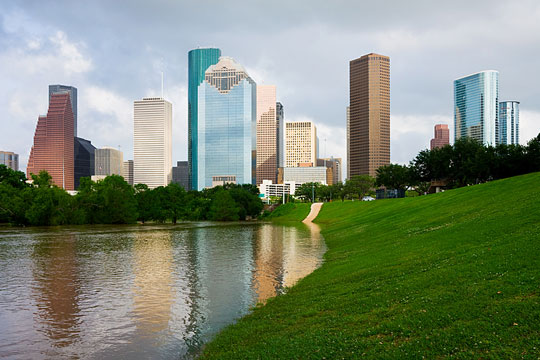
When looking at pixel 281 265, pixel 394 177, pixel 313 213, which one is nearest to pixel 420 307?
pixel 281 265

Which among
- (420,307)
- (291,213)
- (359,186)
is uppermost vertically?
(359,186)

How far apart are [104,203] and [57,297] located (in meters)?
94.9

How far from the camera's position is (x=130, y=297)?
22.3m

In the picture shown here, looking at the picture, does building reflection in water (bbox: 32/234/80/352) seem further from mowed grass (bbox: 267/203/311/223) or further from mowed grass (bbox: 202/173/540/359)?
mowed grass (bbox: 267/203/311/223)

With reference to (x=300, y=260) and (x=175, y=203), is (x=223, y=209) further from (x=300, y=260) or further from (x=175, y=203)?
(x=300, y=260)

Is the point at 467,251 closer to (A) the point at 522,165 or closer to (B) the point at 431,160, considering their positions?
(A) the point at 522,165

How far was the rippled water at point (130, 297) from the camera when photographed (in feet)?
49.9

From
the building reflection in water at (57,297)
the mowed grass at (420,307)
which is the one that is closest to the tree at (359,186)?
the building reflection in water at (57,297)

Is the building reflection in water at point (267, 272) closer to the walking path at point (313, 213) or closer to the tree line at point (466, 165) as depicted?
the tree line at point (466, 165)

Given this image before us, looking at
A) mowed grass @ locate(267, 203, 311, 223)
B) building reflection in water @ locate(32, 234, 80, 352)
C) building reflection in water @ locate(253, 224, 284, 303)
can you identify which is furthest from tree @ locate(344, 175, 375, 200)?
building reflection in water @ locate(32, 234, 80, 352)

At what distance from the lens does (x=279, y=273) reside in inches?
1123

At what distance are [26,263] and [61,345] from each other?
2457cm

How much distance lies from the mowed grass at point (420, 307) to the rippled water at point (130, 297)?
8.00 ft

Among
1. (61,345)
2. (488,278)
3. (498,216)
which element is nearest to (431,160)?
(498,216)
